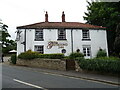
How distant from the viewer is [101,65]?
12898mm

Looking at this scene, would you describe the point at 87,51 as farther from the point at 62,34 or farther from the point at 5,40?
the point at 5,40

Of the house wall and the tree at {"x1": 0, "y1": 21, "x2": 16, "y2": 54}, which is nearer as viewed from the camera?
the house wall

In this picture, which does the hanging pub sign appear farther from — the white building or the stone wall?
the stone wall

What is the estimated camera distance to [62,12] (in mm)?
31031

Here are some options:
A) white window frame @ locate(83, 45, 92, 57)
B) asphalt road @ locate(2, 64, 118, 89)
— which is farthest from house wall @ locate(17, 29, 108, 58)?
asphalt road @ locate(2, 64, 118, 89)

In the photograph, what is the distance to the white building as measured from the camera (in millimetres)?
25562

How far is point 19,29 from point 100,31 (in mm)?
13681

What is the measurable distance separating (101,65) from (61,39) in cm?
1372

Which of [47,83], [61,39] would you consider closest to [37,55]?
[61,39]

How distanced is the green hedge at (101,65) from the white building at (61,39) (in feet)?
35.4

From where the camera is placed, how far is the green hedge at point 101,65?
1188 cm

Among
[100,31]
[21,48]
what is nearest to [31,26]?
[21,48]

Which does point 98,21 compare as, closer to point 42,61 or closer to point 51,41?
point 51,41

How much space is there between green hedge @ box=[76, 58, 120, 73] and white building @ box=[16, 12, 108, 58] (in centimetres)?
1078
